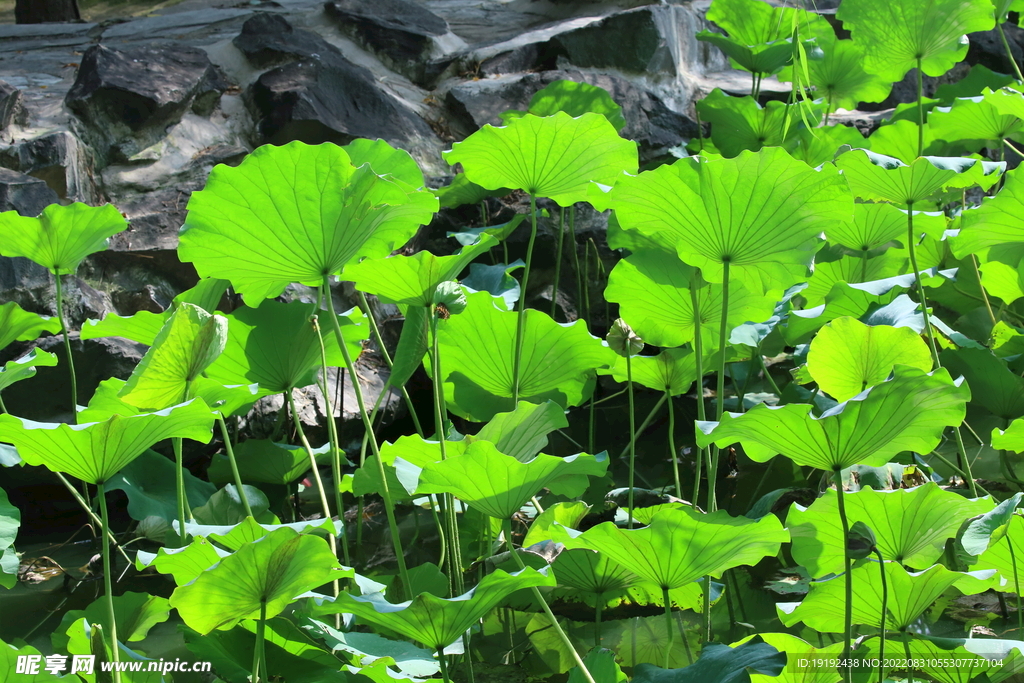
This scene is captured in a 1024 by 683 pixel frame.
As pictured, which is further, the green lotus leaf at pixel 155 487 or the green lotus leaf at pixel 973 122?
the green lotus leaf at pixel 973 122

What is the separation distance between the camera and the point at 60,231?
146 centimetres

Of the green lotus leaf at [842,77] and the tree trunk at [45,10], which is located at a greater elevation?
the tree trunk at [45,10]

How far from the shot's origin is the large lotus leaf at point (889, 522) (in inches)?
38.4

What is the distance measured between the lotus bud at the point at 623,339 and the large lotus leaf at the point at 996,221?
0.64 metres

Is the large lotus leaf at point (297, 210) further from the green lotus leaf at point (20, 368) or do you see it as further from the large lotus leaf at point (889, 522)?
the large lotus leaf at point (889, 522)

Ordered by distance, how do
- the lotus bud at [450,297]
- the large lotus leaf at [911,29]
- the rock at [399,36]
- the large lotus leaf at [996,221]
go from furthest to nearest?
Answer: the rock at [399,36], the large lotus leaf at [911,29], the large lotus leaf at [996,221], the lotus bud at [450,297]

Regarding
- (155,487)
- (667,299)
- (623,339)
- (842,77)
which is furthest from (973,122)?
(155,487)

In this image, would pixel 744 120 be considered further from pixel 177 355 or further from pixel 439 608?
pixel 439 608

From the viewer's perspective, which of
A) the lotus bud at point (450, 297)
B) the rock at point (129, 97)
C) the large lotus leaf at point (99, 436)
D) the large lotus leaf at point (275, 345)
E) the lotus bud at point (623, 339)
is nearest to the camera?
the large lotus leaf at point (99, 436)

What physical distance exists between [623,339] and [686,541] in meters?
0.59

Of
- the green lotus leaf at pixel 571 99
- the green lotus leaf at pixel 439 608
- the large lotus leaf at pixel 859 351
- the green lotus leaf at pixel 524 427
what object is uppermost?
the green lotus leaf at pixel 571 99

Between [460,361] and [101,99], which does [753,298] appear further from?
[101,99]

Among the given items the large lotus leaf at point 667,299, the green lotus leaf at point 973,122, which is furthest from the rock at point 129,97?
the green lotus leaf at point 973,122

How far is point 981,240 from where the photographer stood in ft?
4.75
